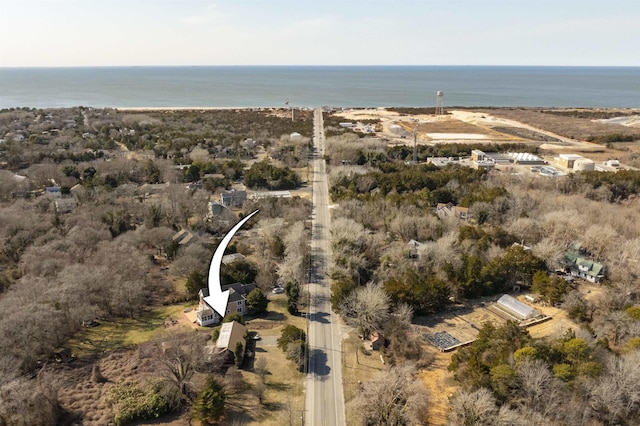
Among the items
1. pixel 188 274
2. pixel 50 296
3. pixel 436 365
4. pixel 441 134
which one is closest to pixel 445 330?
pixel 436 365

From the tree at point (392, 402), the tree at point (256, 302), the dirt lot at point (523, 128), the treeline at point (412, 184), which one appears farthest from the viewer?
the dirt lot at point (523, 128)

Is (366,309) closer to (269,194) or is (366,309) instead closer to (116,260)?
(116,260)

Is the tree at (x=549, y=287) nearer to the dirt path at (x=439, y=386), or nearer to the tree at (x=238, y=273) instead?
the dirt path at (x=439, y=386)

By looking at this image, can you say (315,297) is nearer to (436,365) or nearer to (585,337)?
(436,365)

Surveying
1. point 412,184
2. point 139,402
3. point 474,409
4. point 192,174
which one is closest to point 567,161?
point 412,184

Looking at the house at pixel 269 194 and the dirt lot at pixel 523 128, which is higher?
the dirt lot at pixel 523 128

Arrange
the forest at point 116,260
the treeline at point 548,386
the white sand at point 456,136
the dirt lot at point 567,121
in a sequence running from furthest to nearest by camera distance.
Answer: the dirt lot at point 567,121
the white sand at point 456,136
the forest at point 116,260
the treeline at point 548,386

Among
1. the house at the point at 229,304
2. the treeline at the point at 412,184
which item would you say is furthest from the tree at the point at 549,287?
the house at the point at 229,304
